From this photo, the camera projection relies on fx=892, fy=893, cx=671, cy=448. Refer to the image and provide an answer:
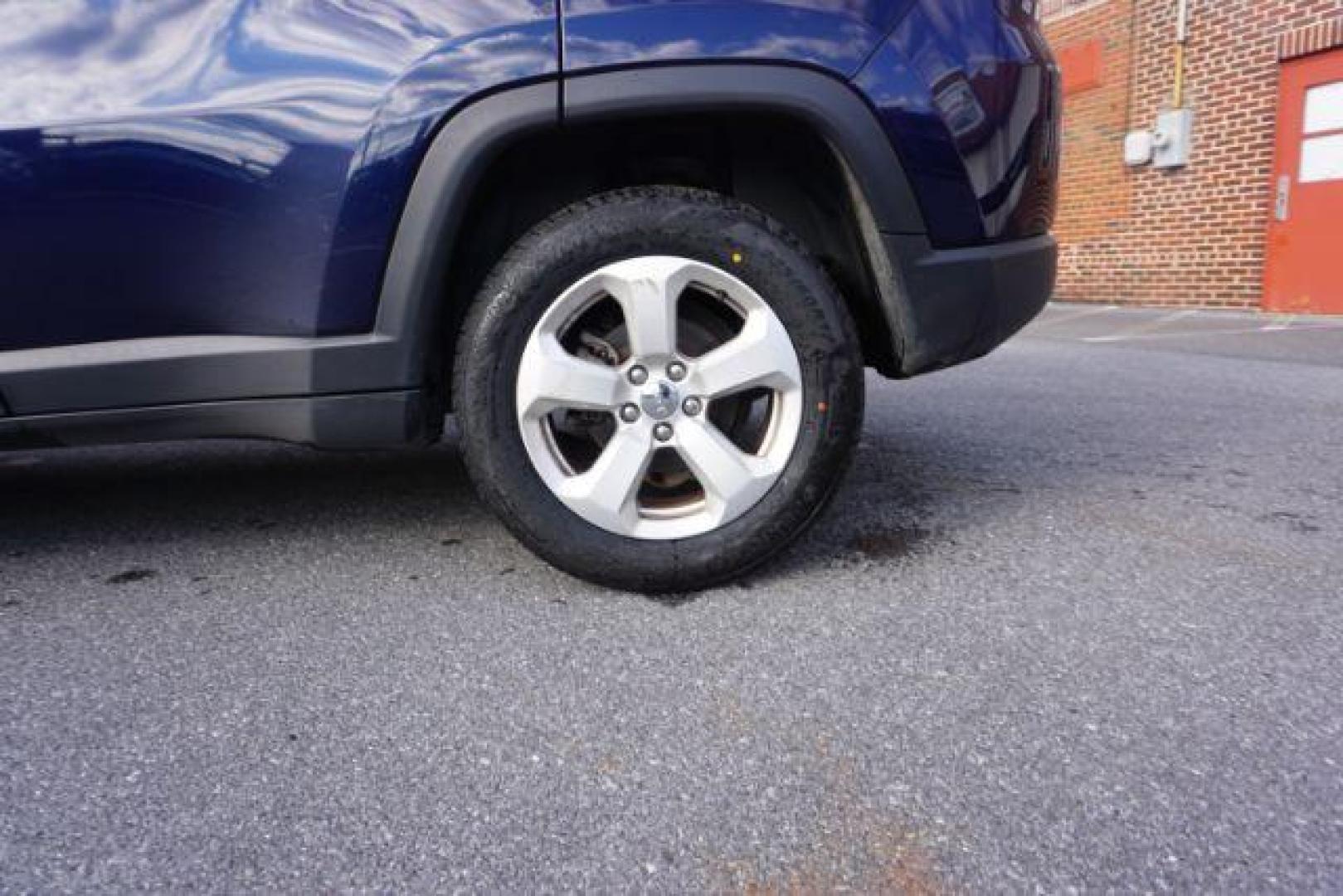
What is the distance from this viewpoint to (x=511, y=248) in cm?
197

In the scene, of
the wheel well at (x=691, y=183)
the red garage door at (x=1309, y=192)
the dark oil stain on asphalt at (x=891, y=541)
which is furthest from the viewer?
the red garage door at (x=1309, y=192)

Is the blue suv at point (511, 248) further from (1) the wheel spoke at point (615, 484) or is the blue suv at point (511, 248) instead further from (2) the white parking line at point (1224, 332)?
(2) the white parking line at point (1224, 332)

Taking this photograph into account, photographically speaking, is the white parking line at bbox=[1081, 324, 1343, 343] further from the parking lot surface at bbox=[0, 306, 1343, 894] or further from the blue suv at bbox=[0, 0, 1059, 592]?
the blue suv at bbox=[0, 0, 1059, 592]

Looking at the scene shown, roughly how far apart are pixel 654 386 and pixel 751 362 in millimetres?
216

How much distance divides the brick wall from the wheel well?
807cm

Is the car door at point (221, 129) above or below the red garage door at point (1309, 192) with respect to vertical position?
below

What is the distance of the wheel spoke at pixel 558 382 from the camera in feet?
6.21

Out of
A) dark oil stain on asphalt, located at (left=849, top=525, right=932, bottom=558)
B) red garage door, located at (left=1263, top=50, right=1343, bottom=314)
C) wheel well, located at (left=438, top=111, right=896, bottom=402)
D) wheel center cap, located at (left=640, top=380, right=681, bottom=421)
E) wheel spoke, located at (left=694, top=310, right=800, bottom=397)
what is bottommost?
dark oil stain on asphalt, located at (left=849, top=525, right=932, bottom=558)

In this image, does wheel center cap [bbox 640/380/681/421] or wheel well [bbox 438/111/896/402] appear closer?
wheel center cap [bbox 640/380/681/421]

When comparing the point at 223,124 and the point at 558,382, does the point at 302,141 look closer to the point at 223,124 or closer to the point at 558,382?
the point at 223,124

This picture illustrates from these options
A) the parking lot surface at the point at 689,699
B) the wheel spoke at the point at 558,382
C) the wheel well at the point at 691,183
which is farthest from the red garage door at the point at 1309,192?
the wheel spoke at the point at 558,382

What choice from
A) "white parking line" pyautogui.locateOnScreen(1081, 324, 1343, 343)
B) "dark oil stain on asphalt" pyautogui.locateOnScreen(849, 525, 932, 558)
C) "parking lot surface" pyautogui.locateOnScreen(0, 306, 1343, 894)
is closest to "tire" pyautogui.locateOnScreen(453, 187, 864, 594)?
"parking lot surface" pyautogui.locateOnScreen(0, 306, 1343, 894)

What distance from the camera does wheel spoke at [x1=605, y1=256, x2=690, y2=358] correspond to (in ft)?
6.24

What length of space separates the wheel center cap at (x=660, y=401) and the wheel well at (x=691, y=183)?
0.53 meters
